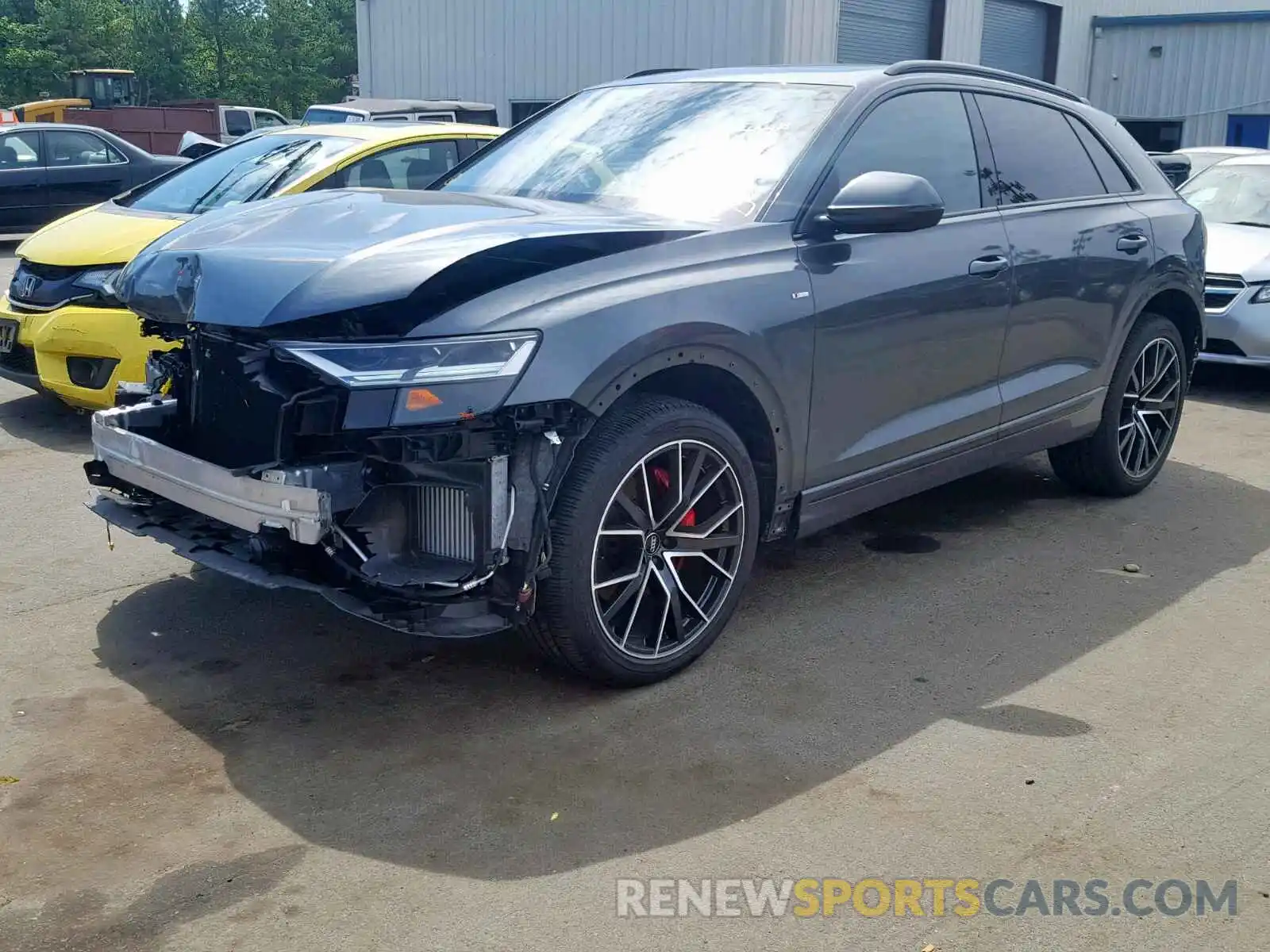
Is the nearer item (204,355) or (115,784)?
(115,784)

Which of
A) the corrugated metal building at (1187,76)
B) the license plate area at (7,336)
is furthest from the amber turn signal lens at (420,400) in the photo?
the corrugated metal building at (1187,76)

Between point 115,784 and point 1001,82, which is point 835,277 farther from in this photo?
point 115,784

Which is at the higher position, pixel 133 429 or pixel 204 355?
pixel 204 355

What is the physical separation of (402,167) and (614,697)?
4.88m

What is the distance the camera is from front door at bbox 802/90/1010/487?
4449 mm

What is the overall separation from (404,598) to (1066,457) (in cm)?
378

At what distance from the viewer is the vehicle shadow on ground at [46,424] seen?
7020mm

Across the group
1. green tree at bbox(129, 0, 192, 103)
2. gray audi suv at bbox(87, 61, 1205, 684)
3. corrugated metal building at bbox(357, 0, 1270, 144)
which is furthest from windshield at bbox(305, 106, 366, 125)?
green tree at bbox(129, 0, 192, 103)

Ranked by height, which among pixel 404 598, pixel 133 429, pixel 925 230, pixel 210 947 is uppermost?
pixel 925 230

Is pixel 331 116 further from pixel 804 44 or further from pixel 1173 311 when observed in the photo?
pixel 1173 311

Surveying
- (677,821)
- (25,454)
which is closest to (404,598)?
(677,821)

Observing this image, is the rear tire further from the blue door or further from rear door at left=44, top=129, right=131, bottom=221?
the blue door

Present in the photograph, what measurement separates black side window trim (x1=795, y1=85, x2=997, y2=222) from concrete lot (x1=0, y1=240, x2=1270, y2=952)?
1388mm

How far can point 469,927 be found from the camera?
2889 millimetres
